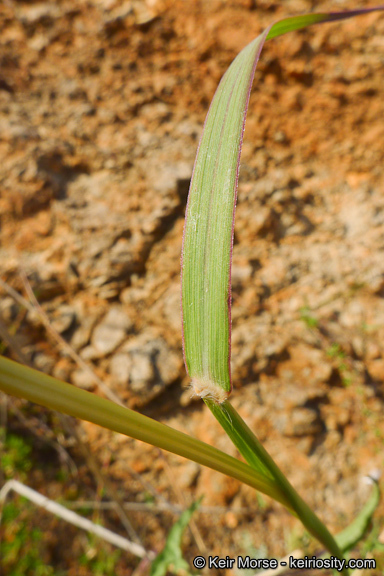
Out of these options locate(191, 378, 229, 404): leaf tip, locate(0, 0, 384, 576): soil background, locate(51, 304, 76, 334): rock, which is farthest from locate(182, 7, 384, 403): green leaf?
locate(51, 304, 76, 334): rock

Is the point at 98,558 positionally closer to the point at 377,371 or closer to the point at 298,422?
the point at 298,422

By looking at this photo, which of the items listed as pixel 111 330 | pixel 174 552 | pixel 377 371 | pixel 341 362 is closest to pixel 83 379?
pixel 111 330

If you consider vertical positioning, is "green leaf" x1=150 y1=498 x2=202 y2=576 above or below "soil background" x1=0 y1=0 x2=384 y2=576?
below

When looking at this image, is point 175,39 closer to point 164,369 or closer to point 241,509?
point 164,369

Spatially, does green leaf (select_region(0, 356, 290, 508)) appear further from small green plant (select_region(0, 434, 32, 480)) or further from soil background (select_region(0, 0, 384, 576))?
small green plant (select_region(0, 434, 32, 480))

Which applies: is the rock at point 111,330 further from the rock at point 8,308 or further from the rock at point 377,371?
the rock at point 377,371

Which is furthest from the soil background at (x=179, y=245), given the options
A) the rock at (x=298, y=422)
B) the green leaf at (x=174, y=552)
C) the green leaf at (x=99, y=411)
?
the green leaf at (x=99, y=411)
